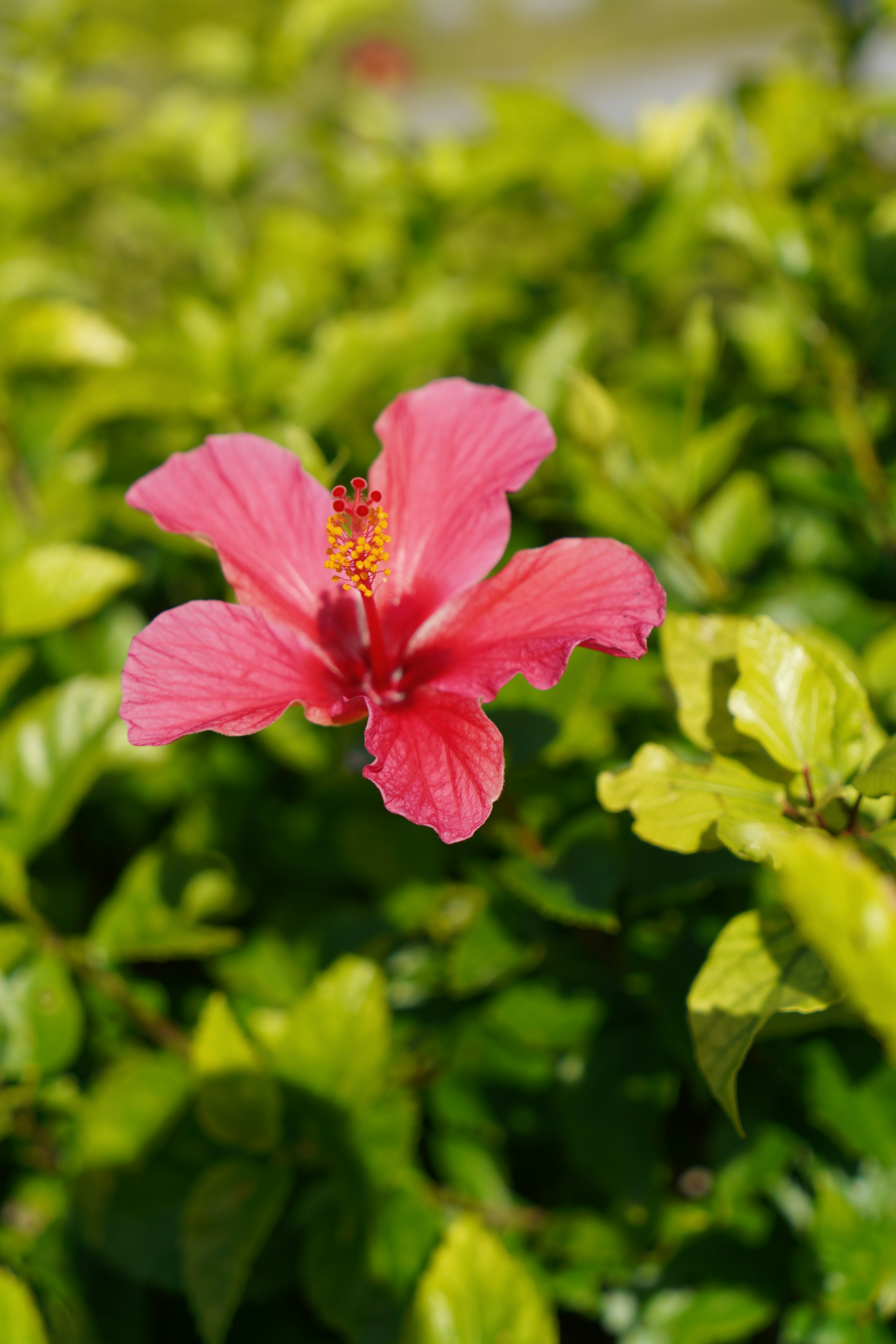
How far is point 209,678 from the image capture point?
0.71 metres

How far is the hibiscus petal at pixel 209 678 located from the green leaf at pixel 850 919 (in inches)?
14.1

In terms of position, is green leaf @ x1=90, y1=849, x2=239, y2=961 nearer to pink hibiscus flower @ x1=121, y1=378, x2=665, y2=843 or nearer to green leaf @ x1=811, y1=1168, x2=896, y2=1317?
pink hibiscus flower @ x1=121, y1=378, x2=665, y2=843

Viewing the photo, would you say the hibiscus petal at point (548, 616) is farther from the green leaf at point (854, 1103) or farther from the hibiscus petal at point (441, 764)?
the green leaf at point (854, 1103)

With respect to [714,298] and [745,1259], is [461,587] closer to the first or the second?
[745,1259]

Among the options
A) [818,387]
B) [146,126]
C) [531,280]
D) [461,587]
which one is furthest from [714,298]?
[461,587]

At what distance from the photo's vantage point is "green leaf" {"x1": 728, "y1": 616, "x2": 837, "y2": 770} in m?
0.73

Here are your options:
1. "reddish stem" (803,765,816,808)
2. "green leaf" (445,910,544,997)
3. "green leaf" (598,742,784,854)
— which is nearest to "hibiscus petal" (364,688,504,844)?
"green leaf" (598,742,784,854)

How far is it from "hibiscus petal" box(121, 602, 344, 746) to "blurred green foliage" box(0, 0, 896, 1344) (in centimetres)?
24

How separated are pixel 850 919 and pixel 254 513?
1.76 feet

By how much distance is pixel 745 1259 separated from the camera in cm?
114

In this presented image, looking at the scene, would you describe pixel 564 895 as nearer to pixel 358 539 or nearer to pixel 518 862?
pixel 518 862

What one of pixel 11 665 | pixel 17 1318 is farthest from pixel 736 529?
pixel 17 1318

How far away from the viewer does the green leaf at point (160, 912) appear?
3.71ft

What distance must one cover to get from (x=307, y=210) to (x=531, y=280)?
39.6 inches
